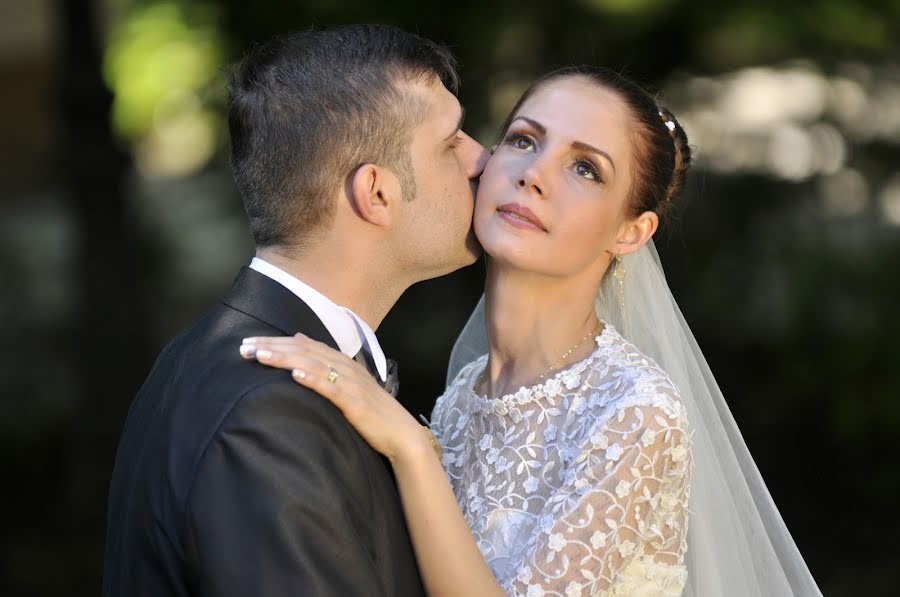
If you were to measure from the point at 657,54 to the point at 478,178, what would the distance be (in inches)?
167

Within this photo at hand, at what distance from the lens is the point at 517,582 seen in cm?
292

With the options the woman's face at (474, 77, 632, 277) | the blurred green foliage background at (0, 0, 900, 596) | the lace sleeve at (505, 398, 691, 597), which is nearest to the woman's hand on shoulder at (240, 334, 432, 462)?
the lace sleeve at (505, 398, 691, 597)

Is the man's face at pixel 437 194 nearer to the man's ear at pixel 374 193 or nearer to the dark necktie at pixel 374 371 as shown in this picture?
the man's ear at pixel 374 193

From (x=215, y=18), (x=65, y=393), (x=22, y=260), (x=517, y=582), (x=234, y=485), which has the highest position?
(x=215, y=18)

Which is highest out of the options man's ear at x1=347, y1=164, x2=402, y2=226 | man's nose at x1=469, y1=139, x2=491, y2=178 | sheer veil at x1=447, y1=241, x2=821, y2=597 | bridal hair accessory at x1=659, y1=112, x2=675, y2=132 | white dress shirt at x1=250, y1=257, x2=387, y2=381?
bridal hair accessory at x1=659, y1=112, x2=675, y2=132

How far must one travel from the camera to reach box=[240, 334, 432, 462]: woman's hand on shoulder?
7.77ft

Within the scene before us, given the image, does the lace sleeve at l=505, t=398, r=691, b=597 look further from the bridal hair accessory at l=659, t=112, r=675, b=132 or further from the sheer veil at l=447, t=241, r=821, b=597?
the bridal hair accessory at l=659, t=112, r=675, b=132

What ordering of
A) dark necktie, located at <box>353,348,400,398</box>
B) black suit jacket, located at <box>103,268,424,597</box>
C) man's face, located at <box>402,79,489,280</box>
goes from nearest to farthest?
black suit jacket, located at <box>103,268,424,597</box>, dark necktie, located at <box>353,348,400,398</box>, man's face, located at <box>402,79,489,280</box>

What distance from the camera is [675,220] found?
631 centimetres

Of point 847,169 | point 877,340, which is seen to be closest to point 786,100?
point 847,169

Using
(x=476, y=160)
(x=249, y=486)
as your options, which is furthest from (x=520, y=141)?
(x=249, y=486)

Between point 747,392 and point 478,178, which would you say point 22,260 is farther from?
point 478,178

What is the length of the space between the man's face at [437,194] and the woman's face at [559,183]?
0.14m

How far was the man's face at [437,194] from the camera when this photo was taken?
9.45ft
